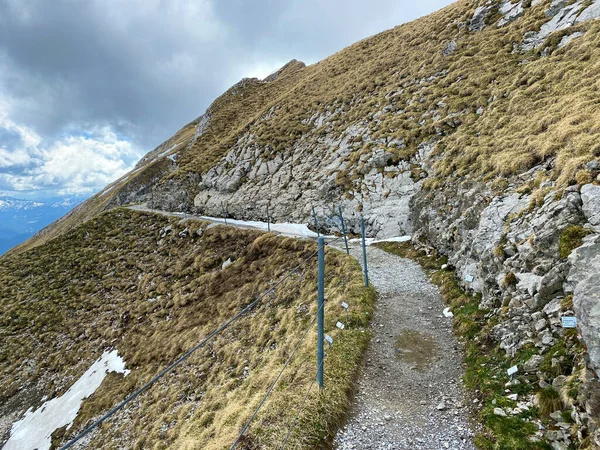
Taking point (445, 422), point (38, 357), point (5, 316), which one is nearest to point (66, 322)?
point (38, 357)

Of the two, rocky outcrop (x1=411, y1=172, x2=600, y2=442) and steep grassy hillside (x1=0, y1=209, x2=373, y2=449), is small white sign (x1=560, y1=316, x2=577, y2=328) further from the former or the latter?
steep grassy hillside (x1=0, y1=209, x2=373, y2=449)

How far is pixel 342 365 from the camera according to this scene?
32.3 feet

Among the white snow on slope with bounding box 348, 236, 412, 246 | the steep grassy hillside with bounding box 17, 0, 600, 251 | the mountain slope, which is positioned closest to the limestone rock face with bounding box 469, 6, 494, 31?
the mountain slope

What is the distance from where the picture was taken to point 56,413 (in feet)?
74.5

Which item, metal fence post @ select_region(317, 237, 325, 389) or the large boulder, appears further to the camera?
metal fence post @ select_region(317, 237, 325, 389)

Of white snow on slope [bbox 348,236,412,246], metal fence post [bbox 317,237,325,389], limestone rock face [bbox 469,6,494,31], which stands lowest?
white snow on slope [bbox 348,236,412,246]

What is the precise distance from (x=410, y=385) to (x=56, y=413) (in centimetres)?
2723

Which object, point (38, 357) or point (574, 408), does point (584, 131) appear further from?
point (38, 357)

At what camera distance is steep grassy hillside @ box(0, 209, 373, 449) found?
10469mm

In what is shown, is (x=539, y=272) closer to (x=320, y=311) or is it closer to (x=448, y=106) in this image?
(x=320, y=311)

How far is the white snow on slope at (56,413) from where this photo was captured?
2128 centimetres

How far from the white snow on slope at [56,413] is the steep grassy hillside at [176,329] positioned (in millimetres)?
782

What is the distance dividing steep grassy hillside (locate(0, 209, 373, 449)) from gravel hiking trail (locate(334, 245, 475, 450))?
0.63 metres

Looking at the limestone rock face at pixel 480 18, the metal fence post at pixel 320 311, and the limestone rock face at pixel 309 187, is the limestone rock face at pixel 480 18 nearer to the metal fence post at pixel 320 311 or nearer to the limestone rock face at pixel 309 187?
the limestone rock face at pixel 309 187
